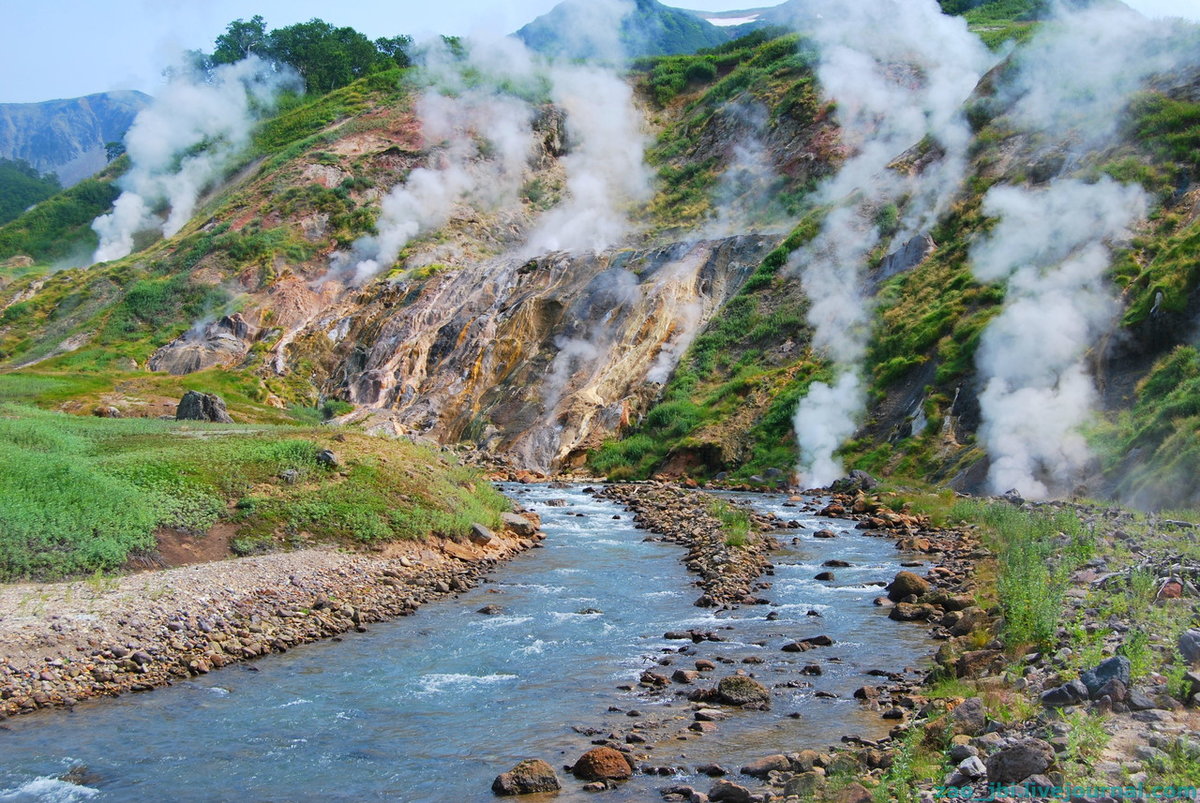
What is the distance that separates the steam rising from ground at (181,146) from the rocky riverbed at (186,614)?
6446 cm

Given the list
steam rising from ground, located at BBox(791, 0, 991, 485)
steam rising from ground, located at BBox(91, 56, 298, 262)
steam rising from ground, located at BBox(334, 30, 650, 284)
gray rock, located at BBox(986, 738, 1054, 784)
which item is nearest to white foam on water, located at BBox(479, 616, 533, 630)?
gray rock, located at BBox(986, 738, 1054, 784)

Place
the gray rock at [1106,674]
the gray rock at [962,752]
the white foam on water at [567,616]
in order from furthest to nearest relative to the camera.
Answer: the white foam on water at [567,616], the gray rock at [1106,674], the gray rock at [962,752]

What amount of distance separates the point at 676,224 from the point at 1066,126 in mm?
25261

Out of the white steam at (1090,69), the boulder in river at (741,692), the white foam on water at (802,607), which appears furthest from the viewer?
the white steam at (1090,69)

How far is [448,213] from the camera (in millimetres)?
65812

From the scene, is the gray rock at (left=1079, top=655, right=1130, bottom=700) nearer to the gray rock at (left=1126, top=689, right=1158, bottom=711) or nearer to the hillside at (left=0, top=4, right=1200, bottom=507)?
the gray rock at (left=1126, top=689, right=1158, bottom=711)

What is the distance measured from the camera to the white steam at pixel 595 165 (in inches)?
2464

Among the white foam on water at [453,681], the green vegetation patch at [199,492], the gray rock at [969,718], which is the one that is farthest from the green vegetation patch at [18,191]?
the gray rock at [969,718]

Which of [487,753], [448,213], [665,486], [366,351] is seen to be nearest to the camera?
[487,753]

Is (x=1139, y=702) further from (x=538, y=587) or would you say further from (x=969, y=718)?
(x=538, y=587)

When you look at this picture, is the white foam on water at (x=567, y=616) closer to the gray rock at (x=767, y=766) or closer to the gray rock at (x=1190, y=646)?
the gray rock at (x=767, y=766)

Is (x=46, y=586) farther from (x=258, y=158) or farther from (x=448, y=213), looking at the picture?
(x=258, y=158)

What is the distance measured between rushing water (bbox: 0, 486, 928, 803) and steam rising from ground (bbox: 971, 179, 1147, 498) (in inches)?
432

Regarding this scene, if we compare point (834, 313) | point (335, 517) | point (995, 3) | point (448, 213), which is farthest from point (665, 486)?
point (995, 3)
